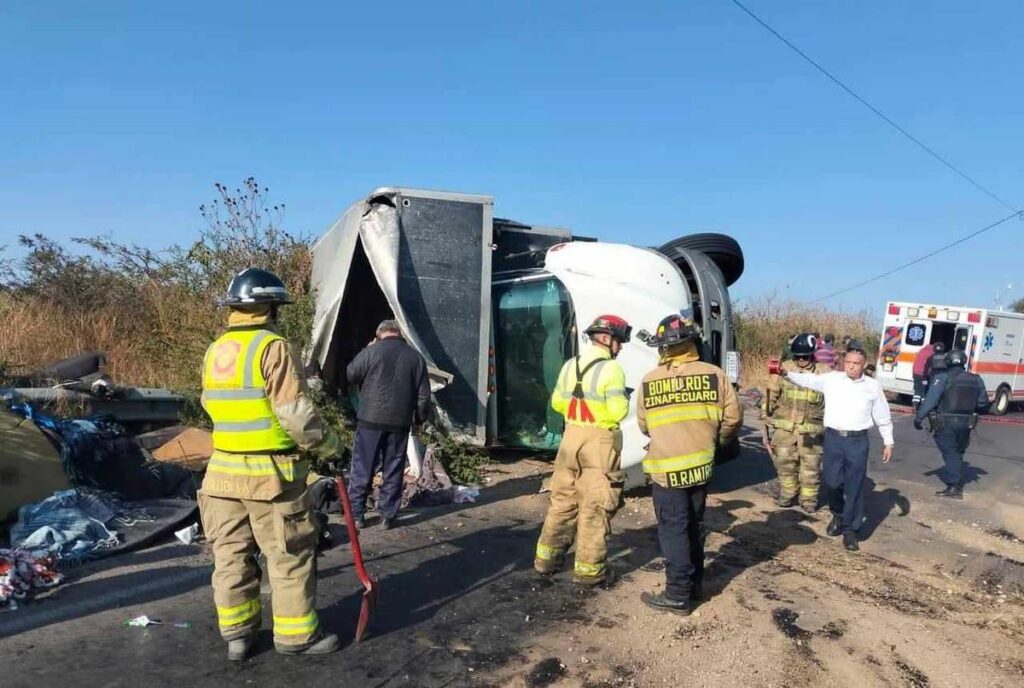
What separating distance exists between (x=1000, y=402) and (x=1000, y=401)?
25mm

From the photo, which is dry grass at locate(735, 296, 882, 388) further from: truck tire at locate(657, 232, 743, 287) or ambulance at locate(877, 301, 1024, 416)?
truck tire at locate(657, 232, 743, 287)

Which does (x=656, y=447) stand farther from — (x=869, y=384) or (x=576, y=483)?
(x=869, y=384)

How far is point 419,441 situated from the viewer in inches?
283

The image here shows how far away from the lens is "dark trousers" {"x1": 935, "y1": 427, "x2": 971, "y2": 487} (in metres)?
8.28

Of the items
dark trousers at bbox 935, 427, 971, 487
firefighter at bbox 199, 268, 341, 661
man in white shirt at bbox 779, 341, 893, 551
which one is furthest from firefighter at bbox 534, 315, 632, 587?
dark trousers at bbox 935, 427, 971, 487

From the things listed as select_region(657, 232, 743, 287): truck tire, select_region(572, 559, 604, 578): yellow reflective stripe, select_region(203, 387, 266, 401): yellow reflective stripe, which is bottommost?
select_region(572, 559, 604, 578): yellow reflective stripe

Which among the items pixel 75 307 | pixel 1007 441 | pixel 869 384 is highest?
pixel 75 307

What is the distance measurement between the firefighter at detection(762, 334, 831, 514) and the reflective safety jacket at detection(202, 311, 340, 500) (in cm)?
513

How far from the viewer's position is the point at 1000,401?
18969mm

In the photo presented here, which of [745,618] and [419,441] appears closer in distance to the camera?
[745,618]

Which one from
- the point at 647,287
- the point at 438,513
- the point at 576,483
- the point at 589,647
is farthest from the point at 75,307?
the point at 589,647

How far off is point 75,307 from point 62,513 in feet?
20.9

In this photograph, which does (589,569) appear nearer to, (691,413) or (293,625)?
(691,413)

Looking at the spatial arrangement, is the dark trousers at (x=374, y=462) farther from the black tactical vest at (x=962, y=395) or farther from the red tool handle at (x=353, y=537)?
the black tactical vest at (x=962, y=395)
